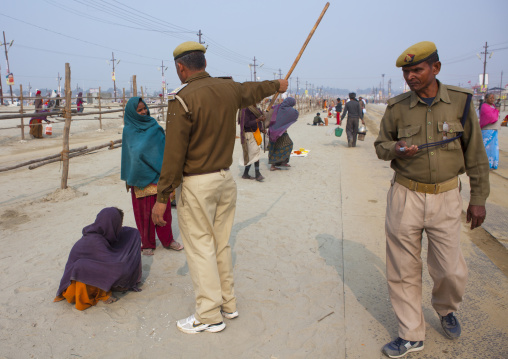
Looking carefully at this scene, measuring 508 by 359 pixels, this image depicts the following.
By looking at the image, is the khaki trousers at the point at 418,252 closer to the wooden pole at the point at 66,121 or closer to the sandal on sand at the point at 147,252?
the sandal on sand at the point at 147,252

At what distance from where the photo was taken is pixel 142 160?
390cm

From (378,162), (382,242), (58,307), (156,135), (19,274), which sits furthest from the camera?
(378,162)

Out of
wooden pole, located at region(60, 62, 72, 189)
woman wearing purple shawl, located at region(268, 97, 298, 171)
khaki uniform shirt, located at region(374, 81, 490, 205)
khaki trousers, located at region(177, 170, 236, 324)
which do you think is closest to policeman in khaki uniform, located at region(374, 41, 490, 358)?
khaki uniform shirt, located at region(374, 81, 490, 205)

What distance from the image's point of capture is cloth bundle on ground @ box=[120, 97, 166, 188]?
3877 mm

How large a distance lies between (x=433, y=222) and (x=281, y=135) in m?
6.52

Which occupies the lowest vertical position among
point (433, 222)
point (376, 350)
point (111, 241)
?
point (376, 350)

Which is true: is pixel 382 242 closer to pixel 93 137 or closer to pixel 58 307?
pixel 58 307

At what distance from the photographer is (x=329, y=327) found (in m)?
2.76

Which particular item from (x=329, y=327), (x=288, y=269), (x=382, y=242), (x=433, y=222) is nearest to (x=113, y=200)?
(x=288, y=269)

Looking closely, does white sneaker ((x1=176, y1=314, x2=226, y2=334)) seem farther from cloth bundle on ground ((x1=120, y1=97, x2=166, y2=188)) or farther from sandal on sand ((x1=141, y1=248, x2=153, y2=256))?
cloth bundle on ground ((x1=120, y1=97, x2=166, y2=188))

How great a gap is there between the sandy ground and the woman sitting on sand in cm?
11

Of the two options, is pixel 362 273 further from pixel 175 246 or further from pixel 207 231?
pixel 175 246

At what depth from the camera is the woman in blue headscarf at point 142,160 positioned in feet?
12.7

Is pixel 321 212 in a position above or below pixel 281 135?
below
